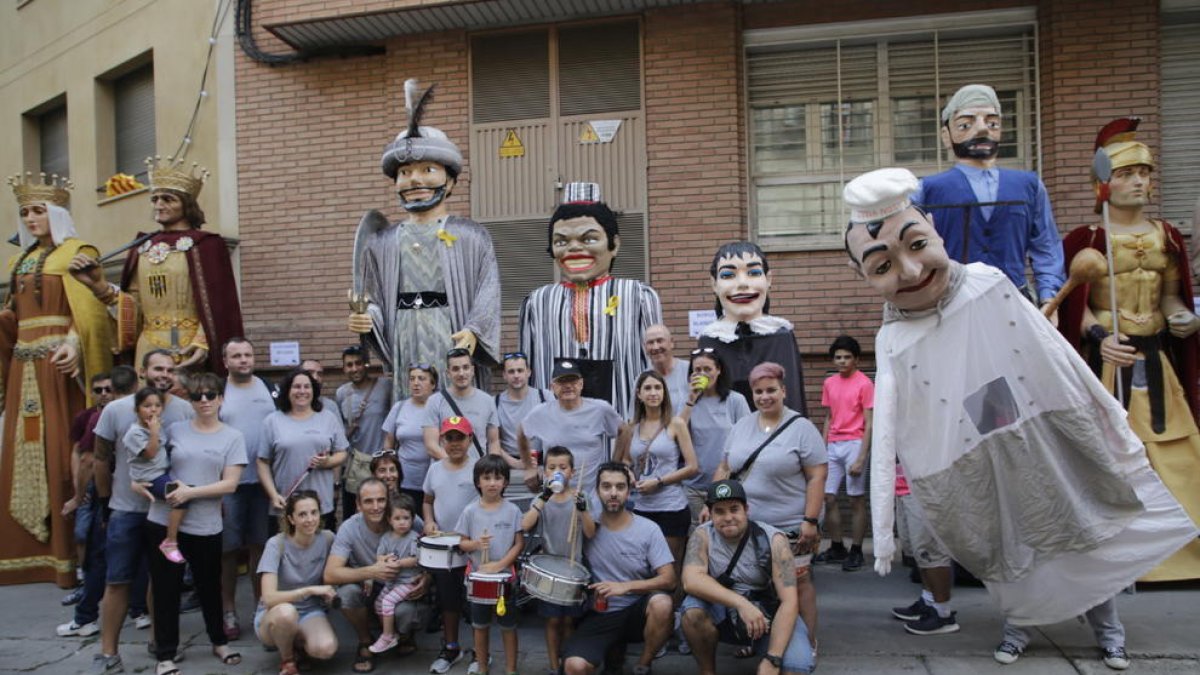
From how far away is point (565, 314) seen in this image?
6156 mm

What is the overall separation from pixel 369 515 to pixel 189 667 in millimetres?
1280

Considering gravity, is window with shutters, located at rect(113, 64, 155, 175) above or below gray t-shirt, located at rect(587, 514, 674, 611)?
above

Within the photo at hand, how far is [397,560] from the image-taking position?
534 cm

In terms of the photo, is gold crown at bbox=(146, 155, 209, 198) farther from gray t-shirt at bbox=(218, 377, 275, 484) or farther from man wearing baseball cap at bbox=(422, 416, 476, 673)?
man wearing baseball cap at bbox=(422, 416, 476, 673)

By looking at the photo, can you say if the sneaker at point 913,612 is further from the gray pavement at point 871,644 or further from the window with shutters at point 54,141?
the window with shutters at point 54,141

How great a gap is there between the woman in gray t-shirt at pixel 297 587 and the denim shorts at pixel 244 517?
24.1 inches

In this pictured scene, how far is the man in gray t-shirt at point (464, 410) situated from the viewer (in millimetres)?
5867

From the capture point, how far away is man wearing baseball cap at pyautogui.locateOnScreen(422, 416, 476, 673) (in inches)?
207

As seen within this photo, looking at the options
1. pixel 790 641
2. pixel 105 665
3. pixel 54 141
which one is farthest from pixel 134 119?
pixel 790 641

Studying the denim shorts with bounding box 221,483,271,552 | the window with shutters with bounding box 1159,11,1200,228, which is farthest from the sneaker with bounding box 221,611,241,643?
the window with shutters with bounding box 1159,11,1200,228

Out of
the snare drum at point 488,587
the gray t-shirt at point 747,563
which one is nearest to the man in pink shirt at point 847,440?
the gray t-shirt at point 747,563

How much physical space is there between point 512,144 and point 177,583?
448cm

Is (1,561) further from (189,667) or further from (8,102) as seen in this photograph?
(8,102)

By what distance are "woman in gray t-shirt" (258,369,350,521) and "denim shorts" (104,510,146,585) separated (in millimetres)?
716
